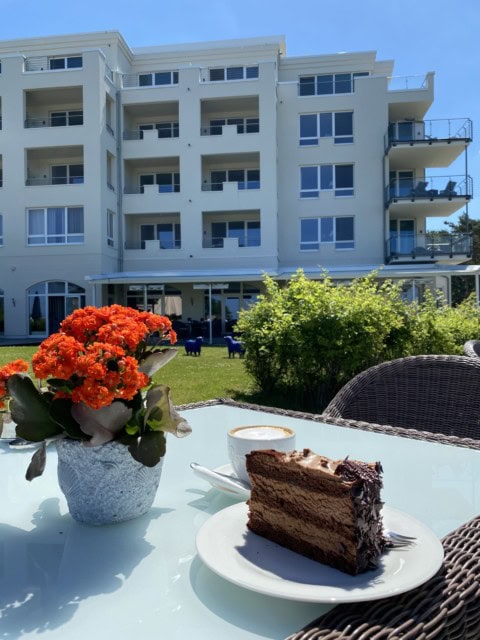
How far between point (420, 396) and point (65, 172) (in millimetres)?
23512

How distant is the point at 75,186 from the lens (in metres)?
21.8

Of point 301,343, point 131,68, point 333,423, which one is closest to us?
point 333,423

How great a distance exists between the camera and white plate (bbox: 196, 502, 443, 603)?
0.83m

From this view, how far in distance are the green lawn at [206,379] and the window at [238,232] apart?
32.9ft

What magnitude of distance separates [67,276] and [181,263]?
186 inches

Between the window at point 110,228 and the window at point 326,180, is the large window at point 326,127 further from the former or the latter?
the window at point 110,228

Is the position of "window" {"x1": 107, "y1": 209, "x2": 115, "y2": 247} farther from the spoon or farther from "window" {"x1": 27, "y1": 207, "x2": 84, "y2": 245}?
the spoon

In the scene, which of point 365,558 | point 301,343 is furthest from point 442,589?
point 301,343

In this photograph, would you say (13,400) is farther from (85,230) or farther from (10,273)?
(10,273)

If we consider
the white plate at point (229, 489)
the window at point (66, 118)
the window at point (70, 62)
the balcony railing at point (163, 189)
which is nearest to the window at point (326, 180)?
the balcony railing at point (163, 189)

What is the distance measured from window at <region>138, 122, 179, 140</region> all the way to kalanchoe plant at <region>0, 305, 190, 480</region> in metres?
24.3

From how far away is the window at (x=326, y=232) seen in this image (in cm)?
2273

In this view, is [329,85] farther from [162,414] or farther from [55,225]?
[162,414]

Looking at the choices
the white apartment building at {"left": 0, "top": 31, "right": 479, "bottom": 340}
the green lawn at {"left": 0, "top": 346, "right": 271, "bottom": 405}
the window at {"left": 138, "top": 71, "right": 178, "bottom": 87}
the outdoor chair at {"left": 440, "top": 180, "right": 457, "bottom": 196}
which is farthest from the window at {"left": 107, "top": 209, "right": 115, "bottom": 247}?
the outdoor chair at {"left": 440, "top": 180, "right": 457, "bottom": 196}
